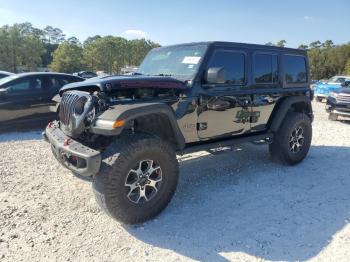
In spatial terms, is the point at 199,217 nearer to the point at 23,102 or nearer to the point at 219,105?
the point at 219,105

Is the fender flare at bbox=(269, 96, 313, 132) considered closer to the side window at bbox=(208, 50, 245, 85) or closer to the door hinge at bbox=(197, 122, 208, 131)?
the side window at bbox=(208, 50, 245, 85)

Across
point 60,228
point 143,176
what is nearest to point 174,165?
point 143,176

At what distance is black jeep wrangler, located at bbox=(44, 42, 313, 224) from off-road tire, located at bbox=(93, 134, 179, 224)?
0.03 feet

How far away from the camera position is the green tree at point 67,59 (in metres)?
49.8

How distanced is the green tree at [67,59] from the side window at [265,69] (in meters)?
48.2

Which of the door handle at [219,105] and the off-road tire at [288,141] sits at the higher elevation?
the door handle at [219,105]

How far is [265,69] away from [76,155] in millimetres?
3427

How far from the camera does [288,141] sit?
231 inches

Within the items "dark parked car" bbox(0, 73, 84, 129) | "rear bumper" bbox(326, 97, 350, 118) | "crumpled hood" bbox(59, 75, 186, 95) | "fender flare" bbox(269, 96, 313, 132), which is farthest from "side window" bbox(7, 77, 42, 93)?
"rear bumper" bbox(326, 97, 350, 118)

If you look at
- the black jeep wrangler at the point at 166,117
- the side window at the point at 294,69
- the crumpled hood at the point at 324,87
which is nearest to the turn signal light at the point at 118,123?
the black jeep wrangler at the point at 166,117

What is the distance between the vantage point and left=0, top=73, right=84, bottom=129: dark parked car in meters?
8.20

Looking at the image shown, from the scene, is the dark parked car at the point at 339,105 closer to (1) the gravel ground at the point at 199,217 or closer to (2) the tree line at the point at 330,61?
(1) the gravel ground at the point at 199,217

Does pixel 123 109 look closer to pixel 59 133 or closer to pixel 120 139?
pixel 120 139

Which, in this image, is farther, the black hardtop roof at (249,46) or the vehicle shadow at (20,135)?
the vehicle shadow at (20,135)
